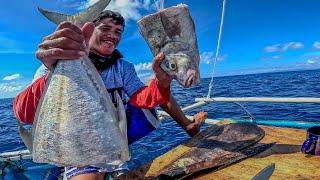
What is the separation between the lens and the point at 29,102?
302 cm

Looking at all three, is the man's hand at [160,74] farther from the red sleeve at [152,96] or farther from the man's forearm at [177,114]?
the man's forearm at [177,114]


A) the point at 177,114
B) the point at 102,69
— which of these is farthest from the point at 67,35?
the point at 177,114

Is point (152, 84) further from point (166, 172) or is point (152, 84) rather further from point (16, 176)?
point (16, 176)

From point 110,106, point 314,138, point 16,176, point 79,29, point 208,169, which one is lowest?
point 16,176

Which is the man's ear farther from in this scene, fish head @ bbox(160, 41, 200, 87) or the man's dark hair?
the man's dark hair

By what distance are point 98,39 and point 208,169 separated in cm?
198

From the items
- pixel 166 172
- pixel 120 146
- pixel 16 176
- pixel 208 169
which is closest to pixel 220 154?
pixel 208 169

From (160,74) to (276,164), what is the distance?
141 cm

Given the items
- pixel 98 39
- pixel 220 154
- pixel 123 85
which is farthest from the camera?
pixel 123 85

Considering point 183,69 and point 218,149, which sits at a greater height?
point 183,69

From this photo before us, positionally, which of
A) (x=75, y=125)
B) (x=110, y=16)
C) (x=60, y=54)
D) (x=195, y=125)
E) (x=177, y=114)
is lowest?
(x=195, y=125)

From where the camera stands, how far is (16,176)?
520cm

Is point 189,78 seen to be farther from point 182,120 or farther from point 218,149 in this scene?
point 182,120

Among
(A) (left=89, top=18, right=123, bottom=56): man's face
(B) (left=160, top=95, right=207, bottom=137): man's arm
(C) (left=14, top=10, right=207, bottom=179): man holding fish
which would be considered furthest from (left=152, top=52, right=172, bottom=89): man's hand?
(B) (left=160, top=95, right=207, bottom=137): man's arm
